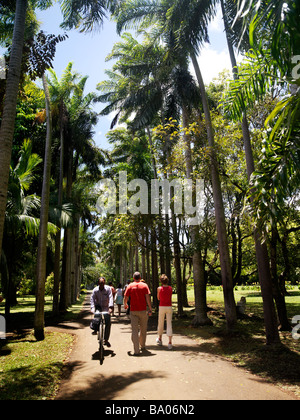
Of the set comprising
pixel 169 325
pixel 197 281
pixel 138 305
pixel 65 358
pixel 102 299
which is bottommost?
pixel 65 358

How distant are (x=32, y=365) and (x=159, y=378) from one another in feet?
10.4

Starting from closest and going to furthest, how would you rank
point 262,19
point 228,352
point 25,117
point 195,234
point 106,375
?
point 262,19 → point 106,375 → point 228,352 → point 195,234 → point 25,117

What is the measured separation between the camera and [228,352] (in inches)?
330

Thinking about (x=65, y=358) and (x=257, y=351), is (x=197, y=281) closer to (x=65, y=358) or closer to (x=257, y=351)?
(x=257, y=351)

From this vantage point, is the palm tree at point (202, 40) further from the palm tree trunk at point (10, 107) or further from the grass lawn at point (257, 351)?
the palm tree trunk at point (10, 107)

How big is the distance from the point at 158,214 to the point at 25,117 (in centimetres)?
938

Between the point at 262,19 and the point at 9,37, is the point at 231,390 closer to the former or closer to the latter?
the point at 262,19

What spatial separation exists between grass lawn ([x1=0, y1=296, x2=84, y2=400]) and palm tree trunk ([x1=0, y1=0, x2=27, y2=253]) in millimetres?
2740

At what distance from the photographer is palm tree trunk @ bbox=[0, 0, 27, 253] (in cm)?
622

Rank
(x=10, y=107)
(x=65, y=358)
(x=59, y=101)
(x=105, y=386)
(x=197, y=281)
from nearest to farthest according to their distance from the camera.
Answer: (x=105, y=386) < (x=10, y=107) < (x=65, y=358) < (x=197, y=281) < (x=59, y=101)

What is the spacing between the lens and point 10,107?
6844 millimetres

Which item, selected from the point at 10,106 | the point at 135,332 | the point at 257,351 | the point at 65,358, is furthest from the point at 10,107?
the point at 257,351

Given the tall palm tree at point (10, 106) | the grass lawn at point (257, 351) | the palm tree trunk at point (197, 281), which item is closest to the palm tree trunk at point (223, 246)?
the grass lawn at point (257, 351)
